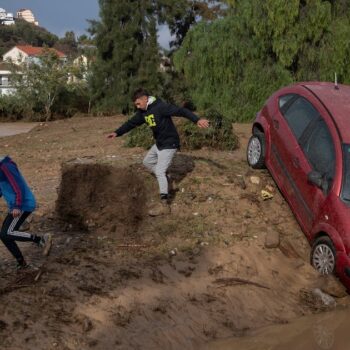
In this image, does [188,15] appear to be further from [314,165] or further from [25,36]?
[25,36]

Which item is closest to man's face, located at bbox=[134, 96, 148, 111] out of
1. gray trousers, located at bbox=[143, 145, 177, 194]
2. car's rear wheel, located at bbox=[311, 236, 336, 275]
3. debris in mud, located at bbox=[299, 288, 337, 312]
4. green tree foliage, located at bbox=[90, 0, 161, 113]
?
gray trousers, located at bbox=[143, 145, 177, 194]

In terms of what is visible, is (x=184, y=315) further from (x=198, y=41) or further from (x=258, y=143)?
(x=198, y=41)

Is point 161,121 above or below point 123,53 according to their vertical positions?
above

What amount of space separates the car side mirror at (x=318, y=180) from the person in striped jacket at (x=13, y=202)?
3.33 meters

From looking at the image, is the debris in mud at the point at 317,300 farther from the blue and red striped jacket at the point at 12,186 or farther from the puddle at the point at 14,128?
the puddle at the point at 14,128

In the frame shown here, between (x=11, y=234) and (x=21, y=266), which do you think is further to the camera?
(x=21, y=266)

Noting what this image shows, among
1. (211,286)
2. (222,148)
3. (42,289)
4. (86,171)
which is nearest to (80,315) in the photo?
(42,289)

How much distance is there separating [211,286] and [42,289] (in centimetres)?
188

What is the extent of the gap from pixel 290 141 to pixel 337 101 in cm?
84

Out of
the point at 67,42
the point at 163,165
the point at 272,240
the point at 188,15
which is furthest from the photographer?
the point at 67,42

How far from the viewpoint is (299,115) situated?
25.7 feet

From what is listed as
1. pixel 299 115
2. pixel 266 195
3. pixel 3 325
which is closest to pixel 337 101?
pixel 299 115

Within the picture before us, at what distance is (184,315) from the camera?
5512 mm

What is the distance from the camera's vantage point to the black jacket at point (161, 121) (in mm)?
7457
